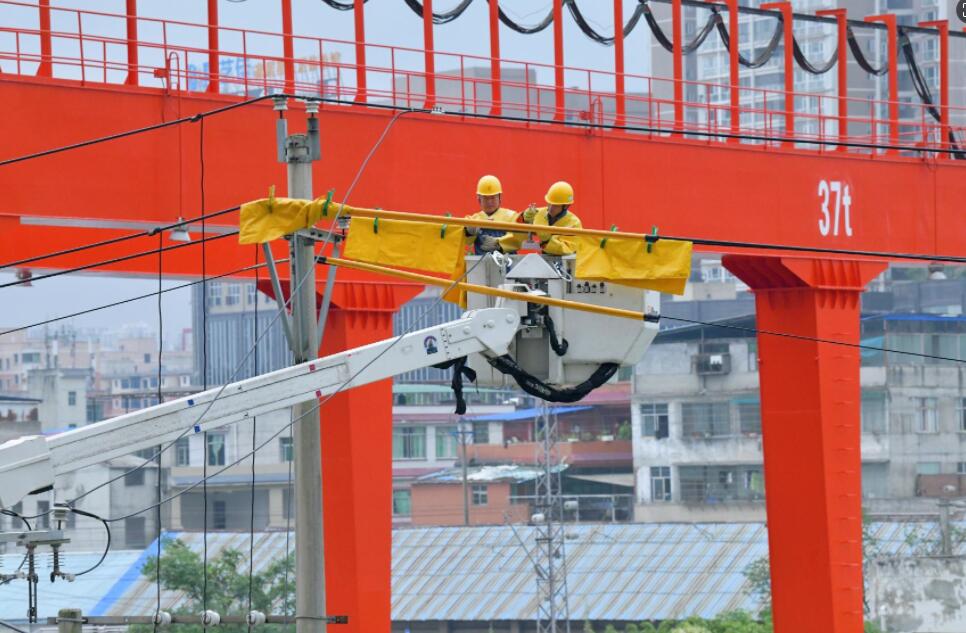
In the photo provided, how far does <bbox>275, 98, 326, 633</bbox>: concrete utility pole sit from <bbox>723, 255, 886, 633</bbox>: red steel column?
12.4m

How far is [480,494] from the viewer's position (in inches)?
3674

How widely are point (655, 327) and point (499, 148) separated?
7081mm

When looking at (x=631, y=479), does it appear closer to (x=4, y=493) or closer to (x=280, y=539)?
(x=280, y=539)

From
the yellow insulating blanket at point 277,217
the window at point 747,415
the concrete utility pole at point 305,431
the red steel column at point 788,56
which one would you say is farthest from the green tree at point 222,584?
the concrete utility pole at point 305,431

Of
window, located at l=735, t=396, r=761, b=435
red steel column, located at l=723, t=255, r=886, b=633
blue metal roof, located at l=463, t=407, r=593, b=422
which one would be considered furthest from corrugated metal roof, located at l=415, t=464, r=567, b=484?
red steel column, located at l=723, t=255, r=886, b=633

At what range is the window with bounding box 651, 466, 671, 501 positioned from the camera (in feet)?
303

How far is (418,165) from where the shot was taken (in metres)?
22.7

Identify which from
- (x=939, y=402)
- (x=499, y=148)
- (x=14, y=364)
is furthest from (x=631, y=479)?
(x=14, y=364)

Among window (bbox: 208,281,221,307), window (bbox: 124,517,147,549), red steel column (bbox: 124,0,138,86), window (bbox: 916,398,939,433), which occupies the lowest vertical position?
window (bbox: 124,517,147,549)

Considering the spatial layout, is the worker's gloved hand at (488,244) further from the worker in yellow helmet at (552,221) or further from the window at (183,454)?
the window at (183,454)

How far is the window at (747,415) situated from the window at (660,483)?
4.15 m

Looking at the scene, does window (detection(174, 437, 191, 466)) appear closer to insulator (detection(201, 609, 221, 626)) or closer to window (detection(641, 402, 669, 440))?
window (detection(641, 402, 669, 440))

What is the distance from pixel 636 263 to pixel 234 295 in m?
151

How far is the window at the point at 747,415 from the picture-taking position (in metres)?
90.8
